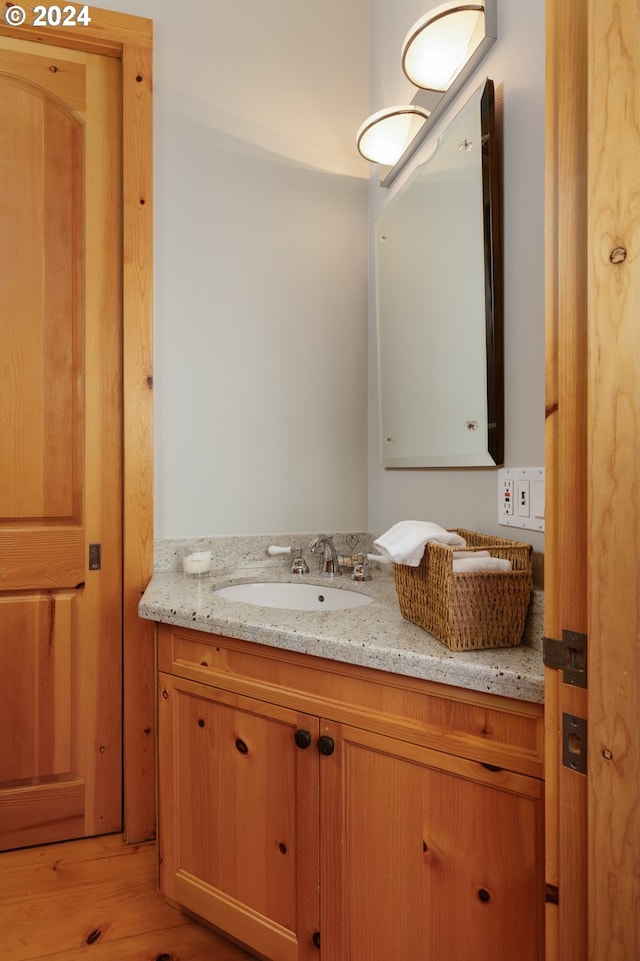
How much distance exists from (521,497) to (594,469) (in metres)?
0.53

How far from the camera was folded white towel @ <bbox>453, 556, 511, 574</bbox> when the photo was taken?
96 centimetres

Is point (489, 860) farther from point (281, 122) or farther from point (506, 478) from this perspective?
point (281, 122)

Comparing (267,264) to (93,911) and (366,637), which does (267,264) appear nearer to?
(366,637)

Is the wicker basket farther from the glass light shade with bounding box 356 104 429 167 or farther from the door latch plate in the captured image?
the glass light shade with bounding box 356 104 429 167

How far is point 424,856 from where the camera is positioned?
3.09 ft

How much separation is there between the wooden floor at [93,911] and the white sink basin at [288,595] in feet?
2.57

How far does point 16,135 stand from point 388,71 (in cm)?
115

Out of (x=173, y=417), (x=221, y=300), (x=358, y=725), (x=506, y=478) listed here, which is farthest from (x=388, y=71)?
(x=358, y=725)

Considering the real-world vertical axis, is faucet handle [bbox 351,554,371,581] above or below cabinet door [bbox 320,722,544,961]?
above

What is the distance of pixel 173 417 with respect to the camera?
69.1 inches

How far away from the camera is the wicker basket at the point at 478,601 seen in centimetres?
95

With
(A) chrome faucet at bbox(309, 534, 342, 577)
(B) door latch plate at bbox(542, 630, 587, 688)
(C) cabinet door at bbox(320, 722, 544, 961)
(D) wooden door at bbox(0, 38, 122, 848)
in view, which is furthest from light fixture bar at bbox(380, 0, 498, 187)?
(C) cabinet door at bbox(320, 722, 544, 961)

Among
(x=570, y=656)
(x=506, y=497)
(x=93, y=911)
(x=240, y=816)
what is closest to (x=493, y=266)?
(x=506, y=497)

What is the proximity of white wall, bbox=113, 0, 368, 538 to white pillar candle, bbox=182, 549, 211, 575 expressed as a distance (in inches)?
5.6
